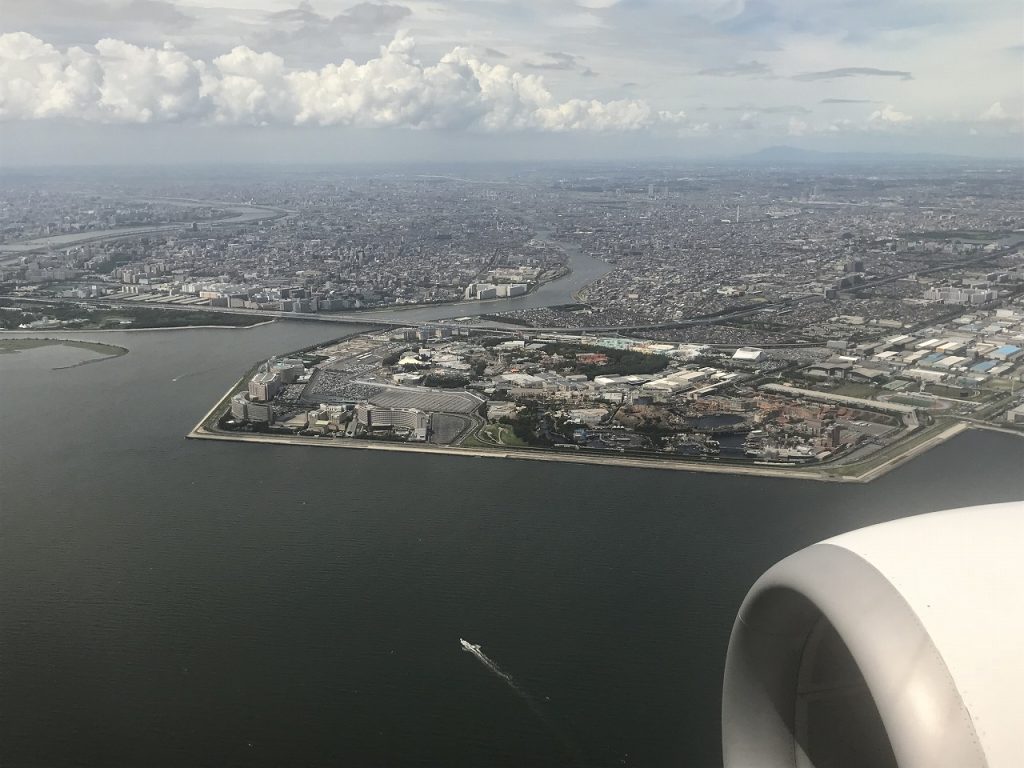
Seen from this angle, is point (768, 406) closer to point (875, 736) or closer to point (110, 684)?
point (110, 684)

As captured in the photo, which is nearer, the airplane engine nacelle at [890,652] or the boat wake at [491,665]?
the airplane engine nacelle at [890,652]

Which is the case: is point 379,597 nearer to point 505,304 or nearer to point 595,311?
point 595,311

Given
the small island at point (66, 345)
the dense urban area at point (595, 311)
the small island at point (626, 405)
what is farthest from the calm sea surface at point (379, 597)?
the small island at point (66, 345)

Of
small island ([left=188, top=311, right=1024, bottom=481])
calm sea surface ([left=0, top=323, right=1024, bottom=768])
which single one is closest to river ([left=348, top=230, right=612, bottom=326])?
small island ([left=188, top=311, right=1024, bottom=481])

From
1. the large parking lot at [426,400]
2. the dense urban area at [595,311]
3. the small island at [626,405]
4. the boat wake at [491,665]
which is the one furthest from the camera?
the large parking lot at [426,400]

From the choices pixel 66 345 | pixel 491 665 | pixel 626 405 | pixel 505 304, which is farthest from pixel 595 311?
pixel 491 665

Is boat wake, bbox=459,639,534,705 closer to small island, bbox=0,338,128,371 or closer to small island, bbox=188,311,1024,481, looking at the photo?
small island, bbox=188,311,1024,481

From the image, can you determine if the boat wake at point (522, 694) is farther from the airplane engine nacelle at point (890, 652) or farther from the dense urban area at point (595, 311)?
the dense urban area at point (595, 311)
